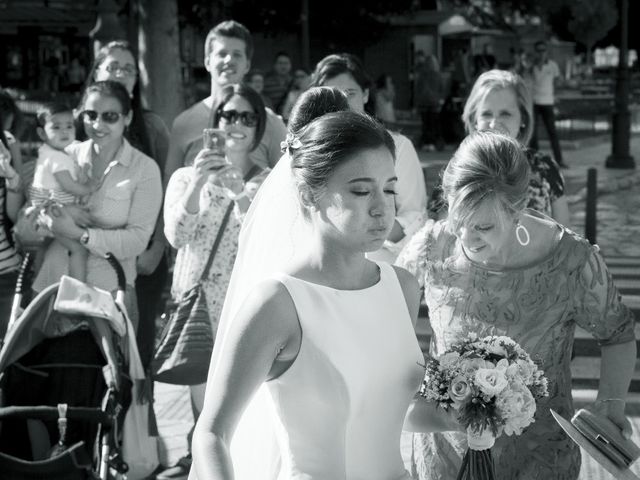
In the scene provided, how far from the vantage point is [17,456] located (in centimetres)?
492

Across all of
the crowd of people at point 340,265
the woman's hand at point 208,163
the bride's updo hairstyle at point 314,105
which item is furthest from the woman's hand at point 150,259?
the bride's updo hairstyle at point 314,105

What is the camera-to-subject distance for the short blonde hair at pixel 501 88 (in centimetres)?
502

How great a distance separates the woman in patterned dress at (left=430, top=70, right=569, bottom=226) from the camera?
197 inches

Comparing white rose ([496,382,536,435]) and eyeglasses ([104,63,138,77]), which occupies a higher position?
eyeglasses ([104,63,138,77])

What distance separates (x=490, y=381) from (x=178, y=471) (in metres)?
3.12

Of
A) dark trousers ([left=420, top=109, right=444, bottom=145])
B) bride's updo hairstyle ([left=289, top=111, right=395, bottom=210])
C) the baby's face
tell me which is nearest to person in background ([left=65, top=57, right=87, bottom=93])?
dark trousers ([left=420, top=109, right=444, bottom=145])

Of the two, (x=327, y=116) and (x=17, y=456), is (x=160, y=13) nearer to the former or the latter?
(x=17, y=456)

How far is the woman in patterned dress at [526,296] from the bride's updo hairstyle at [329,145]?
67 cm

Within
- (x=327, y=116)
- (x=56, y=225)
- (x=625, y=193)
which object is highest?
(x=327, y=116)

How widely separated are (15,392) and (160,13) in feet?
33.6

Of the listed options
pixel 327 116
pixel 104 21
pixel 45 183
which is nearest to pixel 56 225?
pixel 45 183

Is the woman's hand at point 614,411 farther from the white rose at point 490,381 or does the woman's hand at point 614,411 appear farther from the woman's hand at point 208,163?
the woman's hand at point 208,163

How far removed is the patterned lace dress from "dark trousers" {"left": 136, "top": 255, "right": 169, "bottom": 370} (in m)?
3.10

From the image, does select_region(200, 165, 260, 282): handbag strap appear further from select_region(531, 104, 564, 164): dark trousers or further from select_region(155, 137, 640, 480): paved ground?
select_region(531, 104, 564, 164): dark trousers
